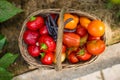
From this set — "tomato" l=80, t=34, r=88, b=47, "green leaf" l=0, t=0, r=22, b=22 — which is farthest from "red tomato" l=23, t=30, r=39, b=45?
"tomato" l=80, t=34, r=88, b=47

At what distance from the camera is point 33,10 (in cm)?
177

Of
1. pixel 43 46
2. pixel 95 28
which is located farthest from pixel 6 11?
pixel 95 28

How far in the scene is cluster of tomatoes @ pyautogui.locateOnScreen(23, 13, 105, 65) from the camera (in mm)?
1510

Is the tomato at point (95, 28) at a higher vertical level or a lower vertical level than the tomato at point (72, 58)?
higher

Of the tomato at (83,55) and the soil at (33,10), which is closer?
the tomato at (83,55)

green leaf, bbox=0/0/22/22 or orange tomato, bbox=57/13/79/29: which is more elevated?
green leaf, bbox=0/0/22/22

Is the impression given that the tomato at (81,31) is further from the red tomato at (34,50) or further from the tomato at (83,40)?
the red tomato at (34,50)

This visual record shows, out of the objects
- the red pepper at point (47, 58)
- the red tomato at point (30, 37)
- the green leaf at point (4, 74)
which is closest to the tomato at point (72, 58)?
the red pepper at point (47, 58)

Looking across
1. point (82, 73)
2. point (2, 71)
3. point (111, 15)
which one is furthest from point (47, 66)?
point (111, 15)

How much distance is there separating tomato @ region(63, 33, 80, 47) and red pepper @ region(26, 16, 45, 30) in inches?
5.8

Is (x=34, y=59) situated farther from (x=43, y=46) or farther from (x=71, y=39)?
(x=71, y=39)

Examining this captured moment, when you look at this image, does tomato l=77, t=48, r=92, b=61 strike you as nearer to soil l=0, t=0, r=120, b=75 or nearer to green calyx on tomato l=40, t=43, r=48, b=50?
green calyx on tomato l=40, t=43, r=48, b=50

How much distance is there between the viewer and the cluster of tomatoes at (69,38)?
151cm

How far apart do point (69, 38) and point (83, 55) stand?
0.39 ft
